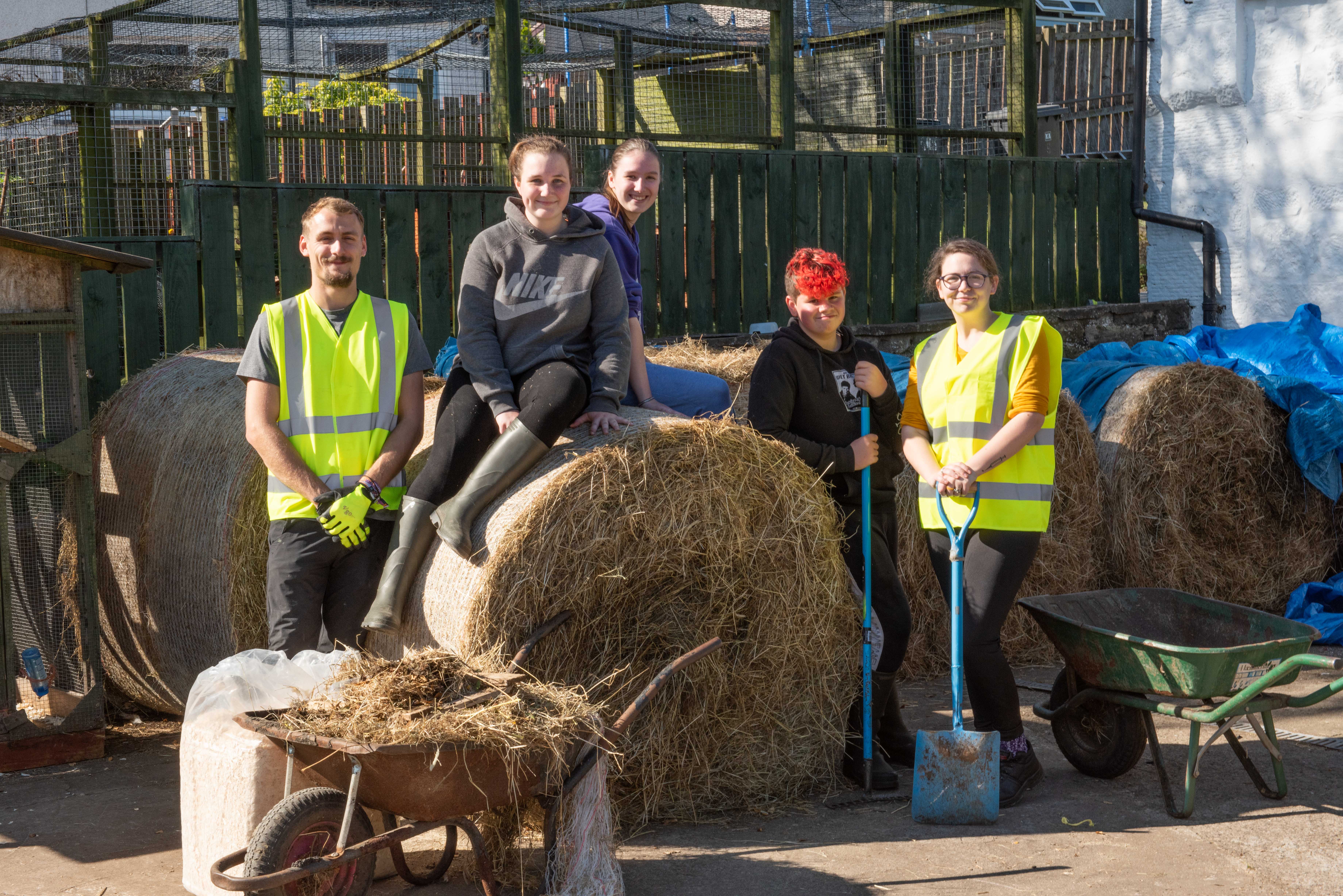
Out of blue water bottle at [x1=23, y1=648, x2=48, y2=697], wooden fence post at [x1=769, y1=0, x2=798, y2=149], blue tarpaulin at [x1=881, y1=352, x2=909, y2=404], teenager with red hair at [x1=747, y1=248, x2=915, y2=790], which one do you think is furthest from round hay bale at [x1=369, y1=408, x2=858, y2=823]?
wooden fence post at [x1=769, y1=0, x2=798, y2=149]

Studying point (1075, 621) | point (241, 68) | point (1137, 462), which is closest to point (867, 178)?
point (1137, 462)

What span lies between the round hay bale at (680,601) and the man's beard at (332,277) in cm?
88

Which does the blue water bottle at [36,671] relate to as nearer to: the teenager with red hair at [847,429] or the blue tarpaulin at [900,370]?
the teenager with red hair at [847,429]

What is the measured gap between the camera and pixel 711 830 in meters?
3.96

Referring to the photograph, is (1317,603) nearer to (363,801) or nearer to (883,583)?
(883,583)

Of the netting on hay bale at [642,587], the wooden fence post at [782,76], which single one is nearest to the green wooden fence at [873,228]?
the wooden fence post at [782,76]

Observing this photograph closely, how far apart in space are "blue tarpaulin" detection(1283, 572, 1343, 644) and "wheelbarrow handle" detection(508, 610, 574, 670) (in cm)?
432

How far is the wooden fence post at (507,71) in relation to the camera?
6820 millimetres

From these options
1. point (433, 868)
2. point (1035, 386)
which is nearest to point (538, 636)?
point (433, 868)

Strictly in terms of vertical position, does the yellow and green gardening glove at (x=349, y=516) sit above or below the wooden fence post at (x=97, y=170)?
below

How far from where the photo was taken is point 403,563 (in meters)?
3.78

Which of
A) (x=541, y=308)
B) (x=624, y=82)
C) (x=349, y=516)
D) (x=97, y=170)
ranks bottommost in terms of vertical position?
(x=349, y=516)

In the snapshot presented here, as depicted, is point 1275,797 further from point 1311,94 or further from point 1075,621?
point 1311,94

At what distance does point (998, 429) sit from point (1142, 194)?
240 inches
